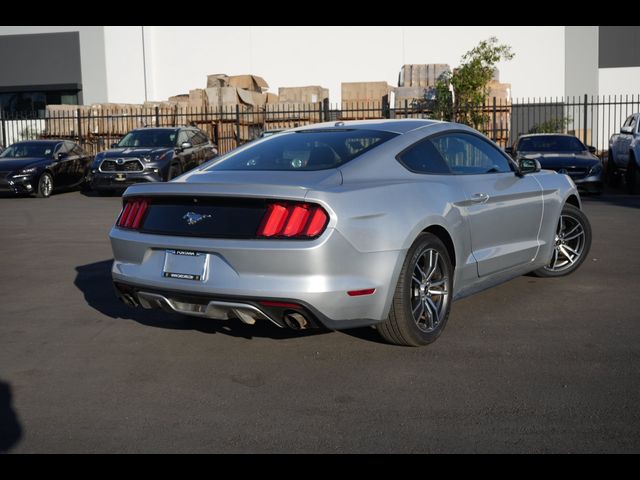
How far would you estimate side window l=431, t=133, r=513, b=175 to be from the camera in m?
5.86

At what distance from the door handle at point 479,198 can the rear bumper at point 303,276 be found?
3.66 feet

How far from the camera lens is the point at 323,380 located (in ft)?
15.2

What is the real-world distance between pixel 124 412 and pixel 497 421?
6.34 ft

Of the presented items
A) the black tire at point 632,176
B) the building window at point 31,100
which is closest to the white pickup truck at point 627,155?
the black tire at point 632,176

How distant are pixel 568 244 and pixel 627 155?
10.6m

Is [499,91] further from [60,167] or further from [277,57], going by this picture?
[60,167]

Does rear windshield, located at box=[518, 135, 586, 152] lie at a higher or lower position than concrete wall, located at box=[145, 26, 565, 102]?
lower

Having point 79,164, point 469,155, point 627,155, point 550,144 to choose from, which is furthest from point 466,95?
point 469,155

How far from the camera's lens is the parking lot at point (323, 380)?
376 centimetres

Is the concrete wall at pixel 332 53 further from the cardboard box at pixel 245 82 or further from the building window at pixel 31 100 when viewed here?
the building window at pixel 31 100

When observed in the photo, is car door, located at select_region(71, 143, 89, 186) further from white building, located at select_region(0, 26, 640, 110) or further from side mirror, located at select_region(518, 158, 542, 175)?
side mirror, located at select_region(518, 158, 542, 175)

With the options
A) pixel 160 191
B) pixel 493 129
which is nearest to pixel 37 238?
pixel 160 191

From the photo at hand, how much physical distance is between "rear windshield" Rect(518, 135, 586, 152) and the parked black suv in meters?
7.83

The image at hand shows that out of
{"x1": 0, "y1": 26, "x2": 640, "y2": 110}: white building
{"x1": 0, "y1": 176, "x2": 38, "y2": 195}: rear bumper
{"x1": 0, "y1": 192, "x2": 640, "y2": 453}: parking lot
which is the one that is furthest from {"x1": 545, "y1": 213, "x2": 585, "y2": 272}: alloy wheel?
{"x1": 0, "y1": 26, "x2": 640, "y2": 110}: white building
